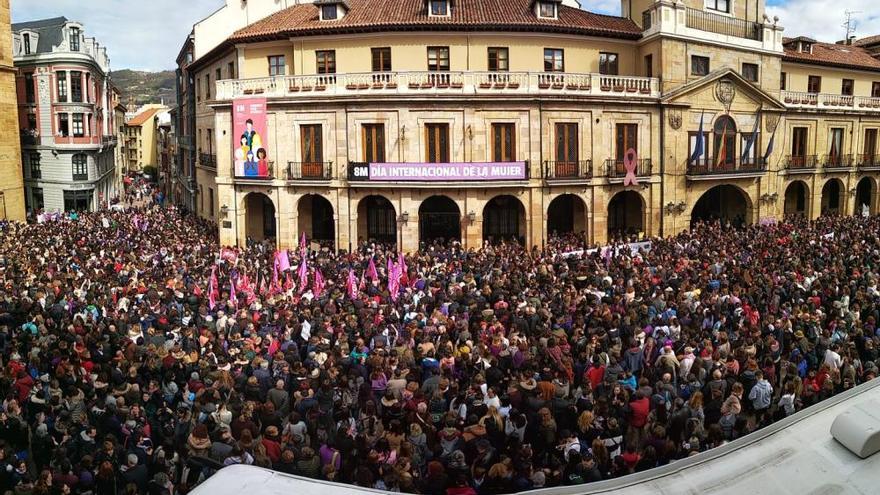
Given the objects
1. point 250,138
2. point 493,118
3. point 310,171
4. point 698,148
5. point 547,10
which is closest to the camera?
point 493,118

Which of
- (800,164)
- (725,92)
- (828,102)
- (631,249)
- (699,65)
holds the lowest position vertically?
(631,249)

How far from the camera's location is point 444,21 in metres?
30.5

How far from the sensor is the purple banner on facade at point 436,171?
2847cm

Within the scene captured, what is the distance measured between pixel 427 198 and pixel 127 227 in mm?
15522

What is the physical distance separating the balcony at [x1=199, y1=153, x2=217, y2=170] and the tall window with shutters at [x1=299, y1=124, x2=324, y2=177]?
8408 millimetres

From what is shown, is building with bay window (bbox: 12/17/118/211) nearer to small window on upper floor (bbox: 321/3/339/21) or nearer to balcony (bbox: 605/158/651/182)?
small window on upper floor (bbox: 321/3/339/21)

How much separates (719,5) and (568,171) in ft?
44.0

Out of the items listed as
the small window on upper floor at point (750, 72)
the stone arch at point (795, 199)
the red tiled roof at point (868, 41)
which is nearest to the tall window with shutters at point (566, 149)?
the small window on upper floor at point (750, 72)

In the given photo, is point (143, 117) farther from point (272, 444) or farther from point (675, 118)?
point (272, 444)

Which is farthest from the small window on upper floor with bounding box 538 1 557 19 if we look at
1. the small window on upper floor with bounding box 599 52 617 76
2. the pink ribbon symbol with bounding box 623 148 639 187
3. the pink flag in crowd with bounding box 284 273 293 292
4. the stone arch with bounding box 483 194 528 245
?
the pink flag in crowd with bounding box 284 273 293 292

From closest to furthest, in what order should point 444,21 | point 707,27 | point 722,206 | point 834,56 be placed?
point 444,21 < point 707,27 < point 722,206 < point 834,56

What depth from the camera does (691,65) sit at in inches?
1284

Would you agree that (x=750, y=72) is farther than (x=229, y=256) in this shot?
Yes

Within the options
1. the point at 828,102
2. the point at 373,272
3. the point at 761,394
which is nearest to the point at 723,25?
the point at 828,102
